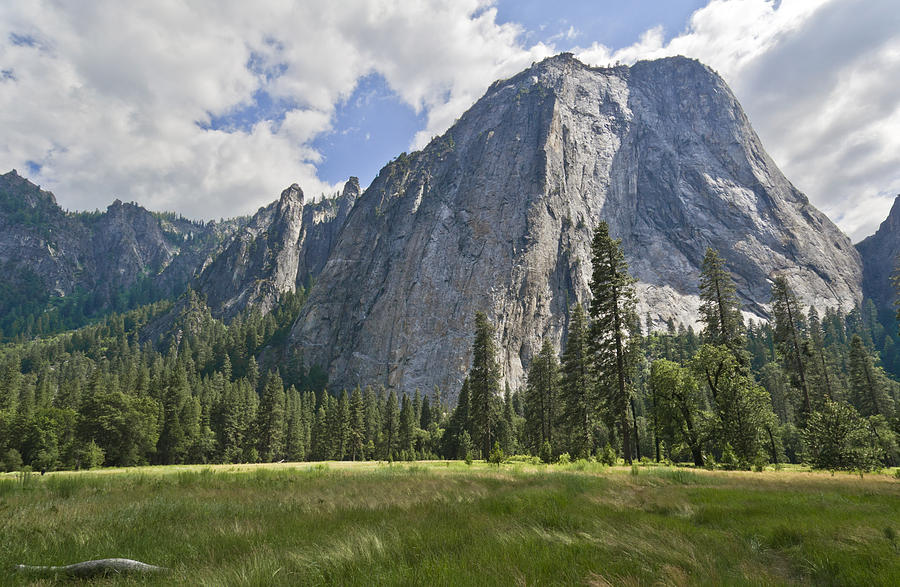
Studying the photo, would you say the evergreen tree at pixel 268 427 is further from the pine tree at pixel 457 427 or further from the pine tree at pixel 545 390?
the pine tree at pixel 545 390

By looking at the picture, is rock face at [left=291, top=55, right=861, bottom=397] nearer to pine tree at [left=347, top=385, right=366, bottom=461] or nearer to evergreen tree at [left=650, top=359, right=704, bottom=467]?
pine tree at [left=347, top=385, right=366, bottom=461]

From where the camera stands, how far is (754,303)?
506ft

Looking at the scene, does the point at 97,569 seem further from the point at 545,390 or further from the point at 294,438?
the point at 294,438

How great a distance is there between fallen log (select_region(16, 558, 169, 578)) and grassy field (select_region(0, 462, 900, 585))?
0.46 ft

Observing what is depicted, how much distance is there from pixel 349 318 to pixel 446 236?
168 feet

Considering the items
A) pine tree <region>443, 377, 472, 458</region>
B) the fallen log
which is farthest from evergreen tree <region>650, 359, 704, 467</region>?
pine tree <region>443, 377, 472, 458</region>

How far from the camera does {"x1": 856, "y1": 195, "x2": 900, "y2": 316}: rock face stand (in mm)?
173000

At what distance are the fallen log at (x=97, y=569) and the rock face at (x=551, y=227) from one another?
125m

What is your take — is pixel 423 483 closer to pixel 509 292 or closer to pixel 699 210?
pixel 509 292

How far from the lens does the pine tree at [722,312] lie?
115 feet

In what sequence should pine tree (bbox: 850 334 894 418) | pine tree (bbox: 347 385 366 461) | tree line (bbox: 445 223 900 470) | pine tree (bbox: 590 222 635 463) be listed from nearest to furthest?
tree line (bbox: 445 223 900 470) < pine tree (bbox: 590 222 635 463) < pine tree (bbox: 850 334 894 418) < pine tree (bbox: 347 385 366 461)

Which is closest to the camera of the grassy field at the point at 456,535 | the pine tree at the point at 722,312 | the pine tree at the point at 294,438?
the grassy field at the point at 456,535

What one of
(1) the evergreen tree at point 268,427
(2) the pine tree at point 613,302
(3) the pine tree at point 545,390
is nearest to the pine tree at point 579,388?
(3) the pine tree at point 545,390

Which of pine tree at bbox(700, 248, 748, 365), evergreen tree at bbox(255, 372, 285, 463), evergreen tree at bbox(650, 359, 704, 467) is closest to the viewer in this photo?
evergreen tree at bbox(650, 359, 704, 467)
